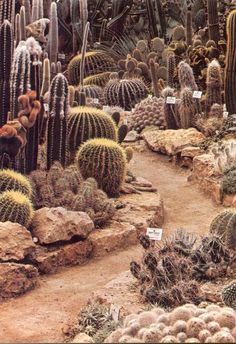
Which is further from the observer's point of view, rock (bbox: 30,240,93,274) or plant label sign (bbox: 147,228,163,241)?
rock (bbox: 30,240,93,274)

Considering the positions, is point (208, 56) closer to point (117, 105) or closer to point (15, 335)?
point (117, 105)

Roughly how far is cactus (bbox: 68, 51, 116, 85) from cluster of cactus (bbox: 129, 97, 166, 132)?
262cm

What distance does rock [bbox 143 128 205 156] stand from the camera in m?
10.0

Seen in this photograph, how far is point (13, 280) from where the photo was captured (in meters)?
6.11

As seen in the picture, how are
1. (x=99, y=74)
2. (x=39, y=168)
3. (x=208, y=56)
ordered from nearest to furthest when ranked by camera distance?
(x=39, y=168) < (x=208, y=56) < (x=99, y=74)

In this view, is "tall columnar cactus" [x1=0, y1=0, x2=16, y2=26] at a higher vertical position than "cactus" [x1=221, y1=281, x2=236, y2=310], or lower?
higher

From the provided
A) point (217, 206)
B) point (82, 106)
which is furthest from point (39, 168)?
point (217, 206)

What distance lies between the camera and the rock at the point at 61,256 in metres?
6.49

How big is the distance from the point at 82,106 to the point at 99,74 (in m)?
4.70

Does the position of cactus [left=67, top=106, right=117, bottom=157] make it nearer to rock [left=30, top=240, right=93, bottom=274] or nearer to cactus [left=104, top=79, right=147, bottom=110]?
rock [left=30, top=240, right=93, bottom=274]

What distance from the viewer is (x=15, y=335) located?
5.36 m

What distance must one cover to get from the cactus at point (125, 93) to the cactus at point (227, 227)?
6103mm

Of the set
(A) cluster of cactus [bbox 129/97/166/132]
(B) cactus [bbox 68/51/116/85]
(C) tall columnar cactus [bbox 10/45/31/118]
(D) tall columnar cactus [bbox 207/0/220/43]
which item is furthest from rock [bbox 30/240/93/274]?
(B) cactus [bbox 68/51/116/85]

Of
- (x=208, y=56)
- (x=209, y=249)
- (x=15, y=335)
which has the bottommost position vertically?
(x=15, y=335)
